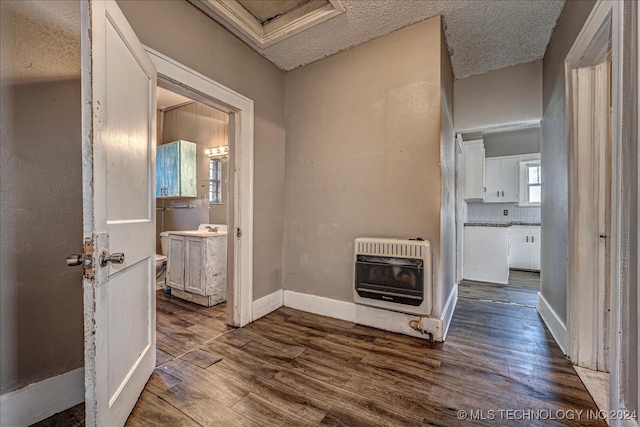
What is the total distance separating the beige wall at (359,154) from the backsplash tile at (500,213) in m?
4.17

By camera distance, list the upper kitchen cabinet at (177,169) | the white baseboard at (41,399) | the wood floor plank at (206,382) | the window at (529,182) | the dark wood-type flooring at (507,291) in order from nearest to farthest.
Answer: the white baseboard at (41,399), the wood floor plank at (206,382), the dark wood-type flooring at (507,291), the upper kitchen cabinet at (177,169), the window at (529,182)

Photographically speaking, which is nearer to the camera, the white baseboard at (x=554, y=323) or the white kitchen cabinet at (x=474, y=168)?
the white baseboard at (x=554, y=323)

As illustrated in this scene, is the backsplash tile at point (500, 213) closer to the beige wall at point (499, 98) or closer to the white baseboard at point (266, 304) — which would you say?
the beige wall at point (499, 98)

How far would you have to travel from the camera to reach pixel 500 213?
5.44m

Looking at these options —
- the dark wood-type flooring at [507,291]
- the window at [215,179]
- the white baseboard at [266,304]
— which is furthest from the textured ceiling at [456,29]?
the dark wood-type flooring at [507,291]

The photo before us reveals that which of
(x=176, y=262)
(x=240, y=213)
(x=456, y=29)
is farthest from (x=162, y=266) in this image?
(x=456, y=29)

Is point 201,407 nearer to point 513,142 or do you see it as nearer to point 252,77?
point 252,77

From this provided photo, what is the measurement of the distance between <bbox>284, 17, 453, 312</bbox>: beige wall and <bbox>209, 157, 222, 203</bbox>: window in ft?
4.31

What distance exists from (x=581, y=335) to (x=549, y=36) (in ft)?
8.08

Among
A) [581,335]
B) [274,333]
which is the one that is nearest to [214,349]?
[274,333]

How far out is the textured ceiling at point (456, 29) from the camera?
198 centimetres

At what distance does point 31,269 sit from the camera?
1302 millimetres

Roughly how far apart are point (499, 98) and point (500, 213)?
328 cm

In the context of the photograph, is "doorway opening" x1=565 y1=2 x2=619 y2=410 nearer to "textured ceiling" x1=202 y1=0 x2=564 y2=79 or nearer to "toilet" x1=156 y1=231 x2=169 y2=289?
"textured ceiling" x1=202 y1=0 x2=564 y2=79
